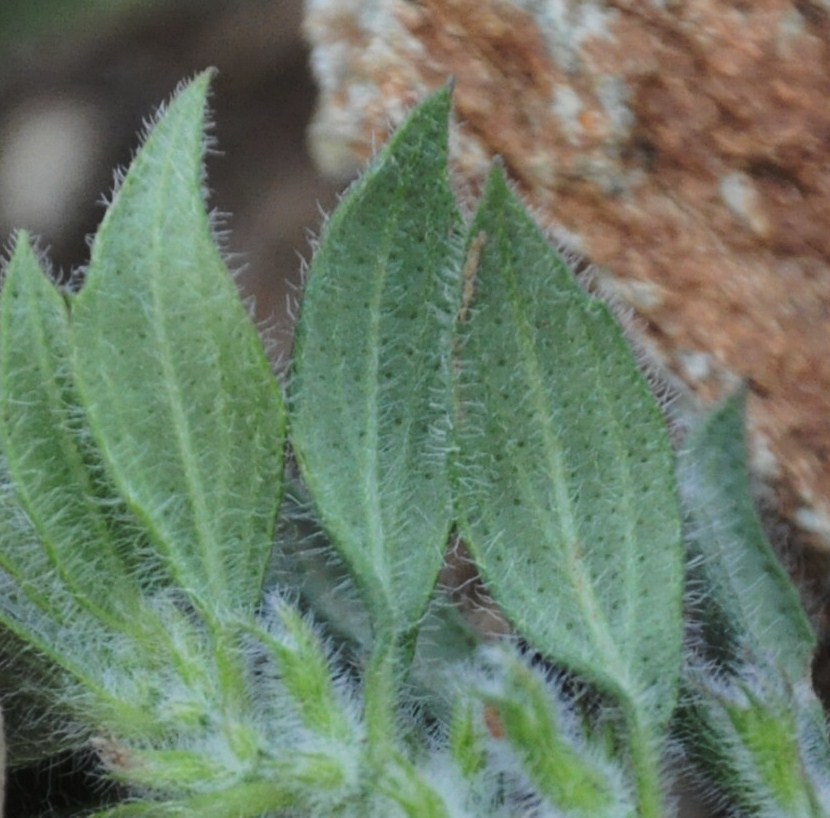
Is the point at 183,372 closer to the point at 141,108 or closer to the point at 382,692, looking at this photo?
the point at 382,692

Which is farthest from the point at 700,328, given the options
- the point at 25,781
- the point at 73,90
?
the point at 73,90

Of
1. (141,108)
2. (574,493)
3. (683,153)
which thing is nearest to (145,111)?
(141,108)

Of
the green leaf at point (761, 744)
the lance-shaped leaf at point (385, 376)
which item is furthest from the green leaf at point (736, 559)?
the lance-shaped leaf at point (385, 376)

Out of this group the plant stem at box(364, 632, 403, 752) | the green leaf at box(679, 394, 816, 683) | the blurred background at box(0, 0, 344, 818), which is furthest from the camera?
the blurred background at box(0, 0, 344, 818)

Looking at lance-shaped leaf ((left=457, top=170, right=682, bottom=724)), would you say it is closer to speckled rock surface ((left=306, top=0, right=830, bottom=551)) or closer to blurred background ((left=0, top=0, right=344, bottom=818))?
speckled rock surface ((left=306, top=0, right=830, bottom=551))

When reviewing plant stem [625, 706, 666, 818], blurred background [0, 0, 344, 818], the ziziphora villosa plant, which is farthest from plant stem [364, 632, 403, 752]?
blurred background [0, 0, 344, 818]

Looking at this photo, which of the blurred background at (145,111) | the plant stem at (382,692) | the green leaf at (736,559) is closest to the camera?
the plant stem at (382,692)

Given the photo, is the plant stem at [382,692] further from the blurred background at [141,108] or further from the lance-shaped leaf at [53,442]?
the blurred background at [141,108]
